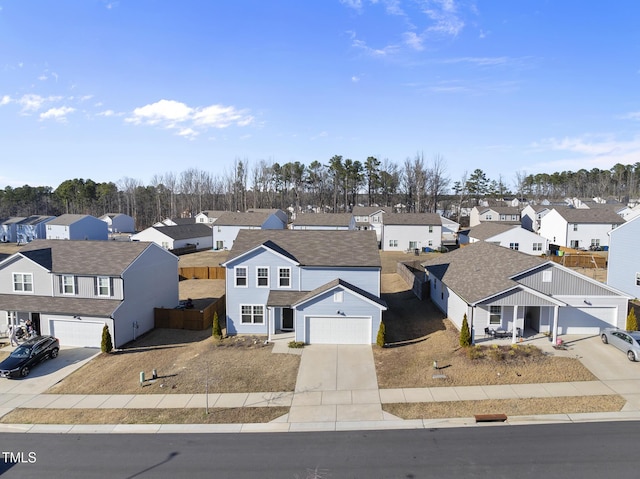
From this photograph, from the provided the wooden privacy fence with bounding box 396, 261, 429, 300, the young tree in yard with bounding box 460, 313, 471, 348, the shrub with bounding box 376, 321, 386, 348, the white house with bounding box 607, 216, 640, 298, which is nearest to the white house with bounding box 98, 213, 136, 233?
the wooden privacy fence with bounding box 396, 261, 429, 300

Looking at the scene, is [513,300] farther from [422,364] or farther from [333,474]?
[333,474]

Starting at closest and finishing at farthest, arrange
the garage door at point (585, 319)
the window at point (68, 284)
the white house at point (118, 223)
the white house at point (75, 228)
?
the garage door at point (585, 319) → the window at point (68, 284) → the white house at point (75, 228) → the white house at point (118, 223)

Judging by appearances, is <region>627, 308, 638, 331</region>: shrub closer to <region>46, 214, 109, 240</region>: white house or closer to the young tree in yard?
the young tree in yard

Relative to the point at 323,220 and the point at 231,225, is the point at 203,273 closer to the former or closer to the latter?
the point at 231,225

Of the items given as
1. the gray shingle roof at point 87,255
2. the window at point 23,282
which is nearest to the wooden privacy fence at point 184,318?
the gray shingle roof at point 87,255

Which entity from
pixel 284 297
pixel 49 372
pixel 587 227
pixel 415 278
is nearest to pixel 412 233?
pixel 587 227

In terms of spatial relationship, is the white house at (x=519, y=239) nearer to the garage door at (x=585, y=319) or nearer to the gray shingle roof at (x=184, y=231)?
the garage door at (x=585, y=319)
